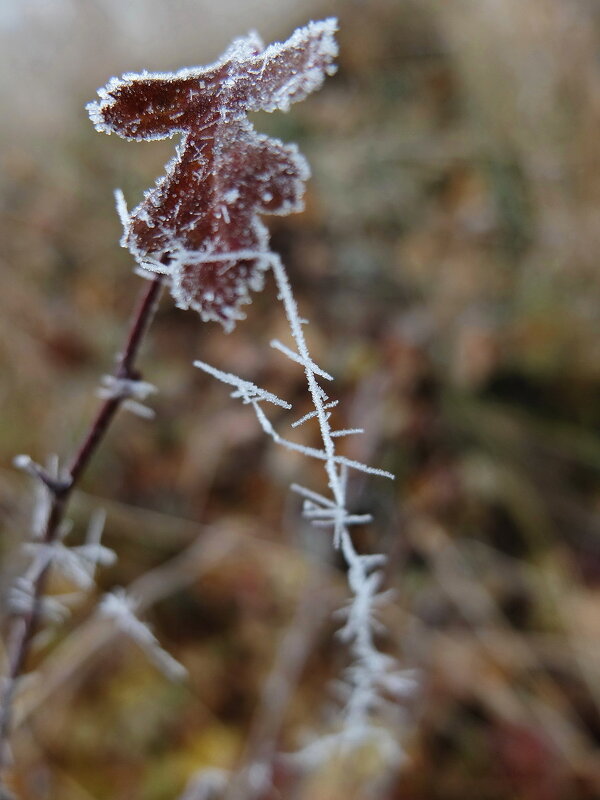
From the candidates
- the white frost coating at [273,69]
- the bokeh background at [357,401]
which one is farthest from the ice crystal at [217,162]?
the bokeh background at [357,401]

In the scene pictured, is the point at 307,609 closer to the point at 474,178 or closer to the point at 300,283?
the point at 300,283

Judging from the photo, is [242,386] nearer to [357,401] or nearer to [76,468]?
[76,468]

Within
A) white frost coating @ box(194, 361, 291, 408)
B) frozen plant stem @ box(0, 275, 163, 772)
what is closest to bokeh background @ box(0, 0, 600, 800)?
frozen plant stem @ box(0, 275, 163, 772)

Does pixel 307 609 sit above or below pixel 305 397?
below

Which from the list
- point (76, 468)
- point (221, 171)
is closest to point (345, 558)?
point (76, 468)

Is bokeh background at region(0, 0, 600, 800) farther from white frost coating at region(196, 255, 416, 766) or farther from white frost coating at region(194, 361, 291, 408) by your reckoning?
white frost coating at region(194, 361, 291, 408)

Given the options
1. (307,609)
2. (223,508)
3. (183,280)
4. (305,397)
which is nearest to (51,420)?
(223,508)
